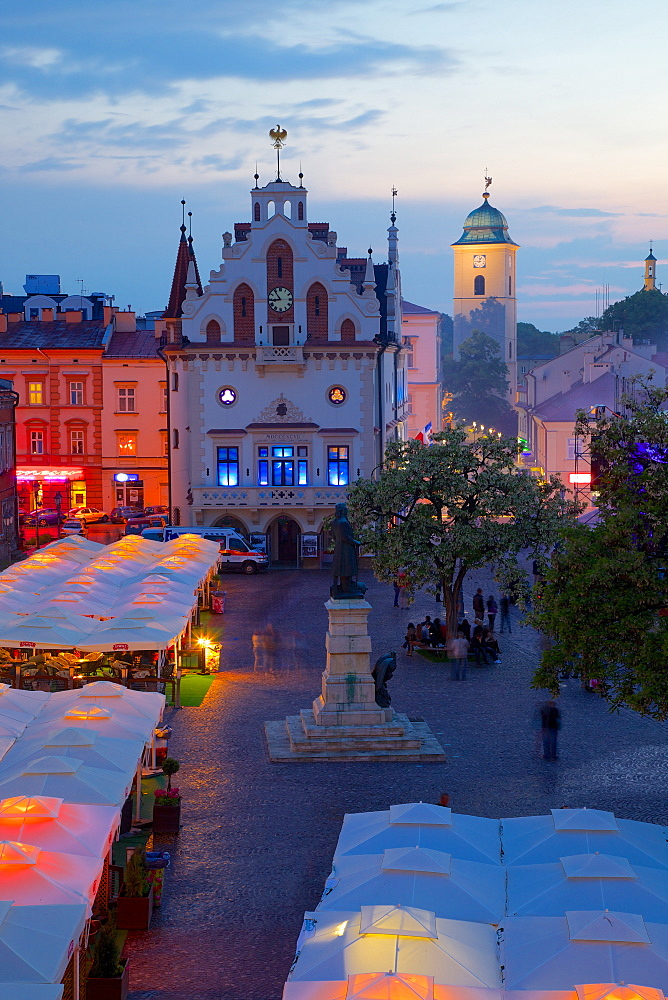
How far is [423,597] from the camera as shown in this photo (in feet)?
167

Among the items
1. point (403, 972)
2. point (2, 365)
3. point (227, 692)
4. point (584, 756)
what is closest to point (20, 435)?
point (2, 365)

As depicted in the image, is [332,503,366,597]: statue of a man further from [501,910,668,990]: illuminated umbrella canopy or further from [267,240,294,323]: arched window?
[267,240,294,323]: arched window

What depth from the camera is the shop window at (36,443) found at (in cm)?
7919

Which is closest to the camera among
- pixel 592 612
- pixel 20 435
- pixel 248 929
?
pixel 248 929

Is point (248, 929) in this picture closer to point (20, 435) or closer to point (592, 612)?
point (592, 612)

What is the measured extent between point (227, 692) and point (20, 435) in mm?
50032

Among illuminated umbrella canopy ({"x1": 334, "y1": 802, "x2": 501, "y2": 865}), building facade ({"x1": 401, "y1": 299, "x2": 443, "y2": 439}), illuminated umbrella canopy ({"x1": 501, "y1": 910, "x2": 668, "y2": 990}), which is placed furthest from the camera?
building facade ({"x1": 401, "y1": 299, "x2": 443, "y2": 439})

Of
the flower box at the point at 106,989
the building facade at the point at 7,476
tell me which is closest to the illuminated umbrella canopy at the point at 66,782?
the flower box at the point at 106,989

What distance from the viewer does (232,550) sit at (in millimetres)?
58844

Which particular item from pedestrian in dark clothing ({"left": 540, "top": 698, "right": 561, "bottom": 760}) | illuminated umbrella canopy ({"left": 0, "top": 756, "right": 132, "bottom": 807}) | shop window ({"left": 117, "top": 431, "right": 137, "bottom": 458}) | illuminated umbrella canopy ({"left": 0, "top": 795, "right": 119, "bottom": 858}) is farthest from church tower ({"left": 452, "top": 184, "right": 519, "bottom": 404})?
illuminated umbrella canopy ({"left": 0, "top": 795, "right": 119, "bottom": 858})

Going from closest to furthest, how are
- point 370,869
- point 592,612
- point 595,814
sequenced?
point 370,869 → point 595,814 → point 592,612

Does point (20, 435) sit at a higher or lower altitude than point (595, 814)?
higher

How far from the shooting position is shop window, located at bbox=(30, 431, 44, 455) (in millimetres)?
79188

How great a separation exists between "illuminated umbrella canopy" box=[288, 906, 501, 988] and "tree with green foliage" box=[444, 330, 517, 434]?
12503 cm
